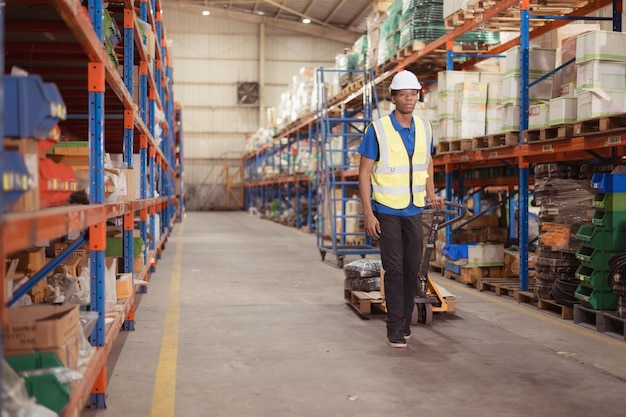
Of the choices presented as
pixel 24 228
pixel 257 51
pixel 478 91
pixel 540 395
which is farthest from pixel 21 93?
pixel 257 51

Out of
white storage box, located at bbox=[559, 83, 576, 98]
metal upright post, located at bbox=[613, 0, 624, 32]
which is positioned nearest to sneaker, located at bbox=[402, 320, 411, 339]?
white storage box, located at bbox=[559, 83, 576, 98]

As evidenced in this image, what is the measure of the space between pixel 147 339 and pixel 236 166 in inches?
1328

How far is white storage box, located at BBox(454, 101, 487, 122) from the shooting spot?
8.83 meters

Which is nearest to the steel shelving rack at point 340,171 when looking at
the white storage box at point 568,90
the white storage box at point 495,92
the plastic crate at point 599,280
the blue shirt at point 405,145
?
the white storage box at point 495,92

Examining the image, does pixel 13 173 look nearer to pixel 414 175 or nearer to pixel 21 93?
pixel 21 93

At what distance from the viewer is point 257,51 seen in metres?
37.2

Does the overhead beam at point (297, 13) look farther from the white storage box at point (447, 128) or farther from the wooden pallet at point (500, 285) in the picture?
the wooden pallet at point (500, 285)

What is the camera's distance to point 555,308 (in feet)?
23.9

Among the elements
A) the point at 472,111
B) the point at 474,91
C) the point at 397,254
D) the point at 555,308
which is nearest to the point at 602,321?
the point at 555,308

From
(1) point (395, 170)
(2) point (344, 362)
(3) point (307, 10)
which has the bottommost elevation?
(2) point (344, 362)

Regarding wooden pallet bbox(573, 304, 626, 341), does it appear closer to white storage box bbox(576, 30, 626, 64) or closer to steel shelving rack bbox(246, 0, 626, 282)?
steel shelving rack bbox(246, 0, 626, 282)

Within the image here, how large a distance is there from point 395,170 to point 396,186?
12cm

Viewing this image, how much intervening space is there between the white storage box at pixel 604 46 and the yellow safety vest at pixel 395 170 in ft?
6.62

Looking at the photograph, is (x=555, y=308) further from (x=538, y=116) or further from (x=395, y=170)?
(x=395, y=170)
